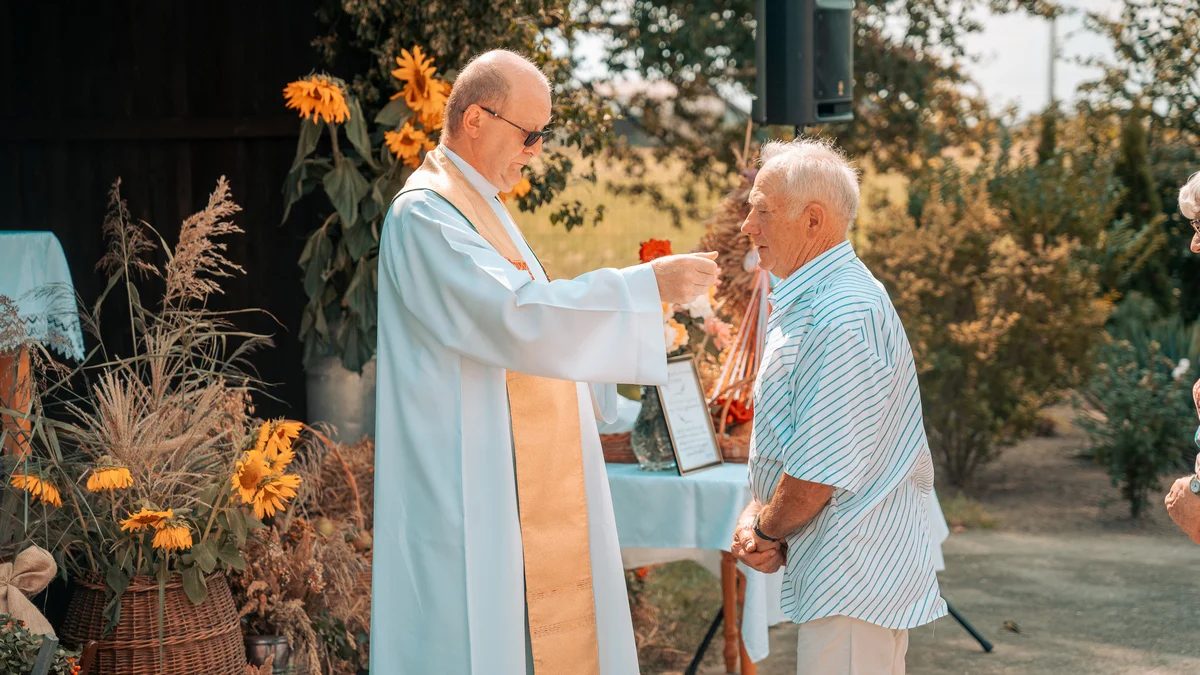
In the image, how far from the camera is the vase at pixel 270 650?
3750mm

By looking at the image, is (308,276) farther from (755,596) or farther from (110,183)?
(755,596)

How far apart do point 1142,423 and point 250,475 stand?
17.3 feet

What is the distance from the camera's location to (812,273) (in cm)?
253

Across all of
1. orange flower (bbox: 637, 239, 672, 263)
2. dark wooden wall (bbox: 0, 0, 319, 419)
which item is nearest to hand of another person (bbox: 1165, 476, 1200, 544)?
orange flower (bbox: 637, 239, 672, 263)

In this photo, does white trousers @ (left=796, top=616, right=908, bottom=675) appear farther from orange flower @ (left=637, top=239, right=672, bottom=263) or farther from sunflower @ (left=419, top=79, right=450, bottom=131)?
sunflower @ (left=419, top=79, right=450, bottom=131)

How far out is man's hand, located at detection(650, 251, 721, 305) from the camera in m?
2.84

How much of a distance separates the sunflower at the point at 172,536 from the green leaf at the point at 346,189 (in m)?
1.60

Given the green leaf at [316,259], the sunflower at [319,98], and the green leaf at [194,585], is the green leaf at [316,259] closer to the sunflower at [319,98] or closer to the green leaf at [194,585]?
the sunflower at [319,98]

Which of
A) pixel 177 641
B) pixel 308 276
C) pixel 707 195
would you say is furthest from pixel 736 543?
pixel 707 195

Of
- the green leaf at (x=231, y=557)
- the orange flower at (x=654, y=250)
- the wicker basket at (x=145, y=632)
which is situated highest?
the orange flower at (x=654, y=250)

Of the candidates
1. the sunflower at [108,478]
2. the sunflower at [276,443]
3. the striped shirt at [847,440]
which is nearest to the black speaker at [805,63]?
the sunflower at [276,443]

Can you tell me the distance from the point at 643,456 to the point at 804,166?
1.65 meters

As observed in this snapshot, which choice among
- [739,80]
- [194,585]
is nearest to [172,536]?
[194,585]

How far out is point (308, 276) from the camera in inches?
189
